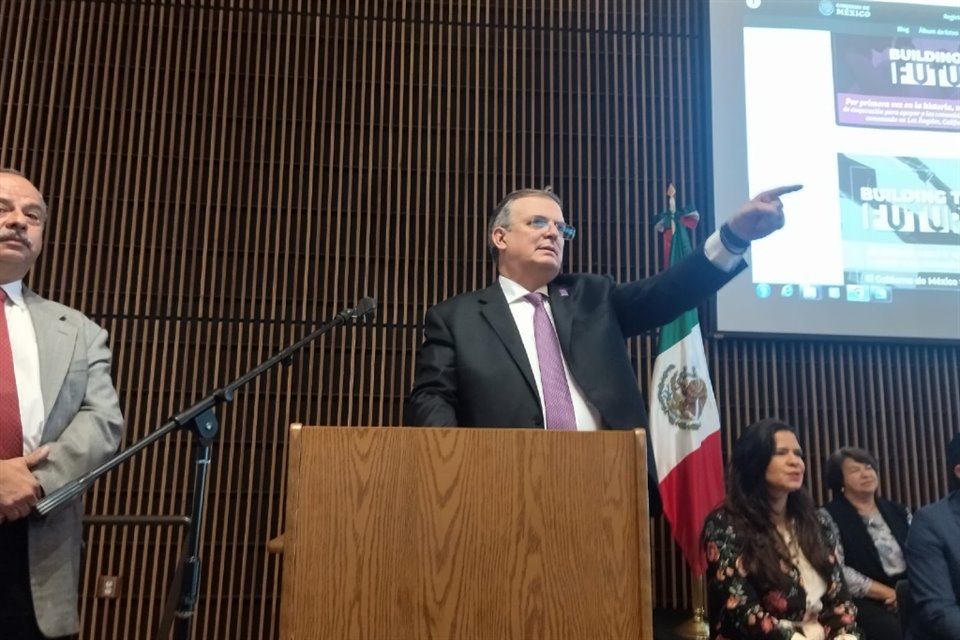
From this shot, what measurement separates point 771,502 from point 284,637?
1865 millimetres

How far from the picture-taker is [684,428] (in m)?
3.94

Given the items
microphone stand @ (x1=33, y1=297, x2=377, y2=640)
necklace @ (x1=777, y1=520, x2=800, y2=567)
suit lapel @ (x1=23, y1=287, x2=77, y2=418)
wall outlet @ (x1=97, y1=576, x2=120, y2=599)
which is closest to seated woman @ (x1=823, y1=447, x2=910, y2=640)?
necklace @ (x1=777, y1=520, x2=800, y2=567)

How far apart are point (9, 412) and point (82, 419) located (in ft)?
0.51

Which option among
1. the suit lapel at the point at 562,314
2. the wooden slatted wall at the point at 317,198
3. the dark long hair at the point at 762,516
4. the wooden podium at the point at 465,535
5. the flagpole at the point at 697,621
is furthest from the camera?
the wooden slatted wall at the point at 317,198

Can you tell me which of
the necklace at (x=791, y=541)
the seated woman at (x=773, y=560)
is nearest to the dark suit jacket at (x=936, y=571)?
the seated woman at (x=773, y=560)

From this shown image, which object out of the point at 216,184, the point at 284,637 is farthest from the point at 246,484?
the point at 284,637

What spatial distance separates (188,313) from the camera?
4328mm

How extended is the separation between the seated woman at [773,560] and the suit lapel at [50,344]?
1.83 metres

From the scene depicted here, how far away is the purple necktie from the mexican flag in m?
1.58

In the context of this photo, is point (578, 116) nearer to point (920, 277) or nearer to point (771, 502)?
point (920, 277)

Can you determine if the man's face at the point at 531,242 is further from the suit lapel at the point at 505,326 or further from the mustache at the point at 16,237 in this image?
the mustache at the point at 16,237

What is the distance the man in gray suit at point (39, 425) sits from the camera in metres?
1.86

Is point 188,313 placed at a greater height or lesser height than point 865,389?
greater

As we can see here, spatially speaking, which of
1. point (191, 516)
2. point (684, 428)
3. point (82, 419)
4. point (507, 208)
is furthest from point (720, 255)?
point (684, 428)
